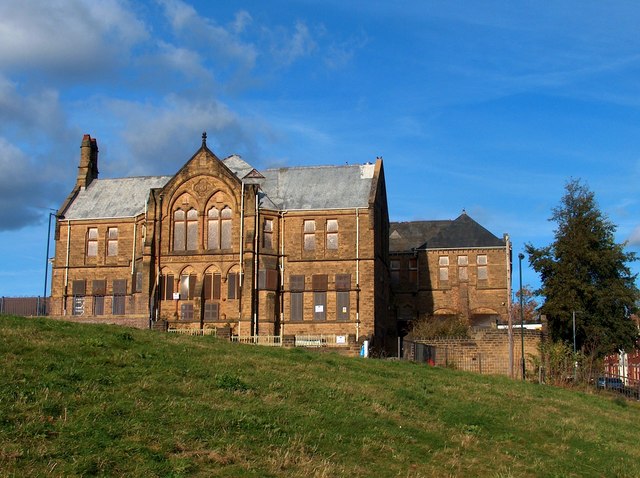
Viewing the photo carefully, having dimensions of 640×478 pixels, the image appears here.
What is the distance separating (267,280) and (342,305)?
5122mm

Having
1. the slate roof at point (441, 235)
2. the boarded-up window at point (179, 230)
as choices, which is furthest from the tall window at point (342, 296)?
the slate roof at point (441, 235)

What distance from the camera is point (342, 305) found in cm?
5262

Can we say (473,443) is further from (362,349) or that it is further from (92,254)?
(92,254)

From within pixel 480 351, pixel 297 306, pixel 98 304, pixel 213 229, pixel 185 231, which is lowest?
pixel 480 351

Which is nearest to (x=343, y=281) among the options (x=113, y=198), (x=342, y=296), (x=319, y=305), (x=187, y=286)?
(x=342, y=296)

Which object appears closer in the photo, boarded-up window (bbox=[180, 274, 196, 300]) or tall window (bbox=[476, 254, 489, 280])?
boarded-up window (bbox=[180, 274, 196, 300])

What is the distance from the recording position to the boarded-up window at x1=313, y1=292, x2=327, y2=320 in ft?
173

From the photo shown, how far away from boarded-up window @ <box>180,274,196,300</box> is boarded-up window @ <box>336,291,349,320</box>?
30.9 ft

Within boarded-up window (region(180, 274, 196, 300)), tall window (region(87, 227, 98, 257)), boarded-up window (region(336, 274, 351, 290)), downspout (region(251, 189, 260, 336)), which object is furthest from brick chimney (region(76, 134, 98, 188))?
boarded-up window (region(336, 274, 351, 290))

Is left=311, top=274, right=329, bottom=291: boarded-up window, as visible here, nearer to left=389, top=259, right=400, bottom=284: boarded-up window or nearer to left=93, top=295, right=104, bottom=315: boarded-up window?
left=93, top=295, right=104, bottom=315: boarded-up window

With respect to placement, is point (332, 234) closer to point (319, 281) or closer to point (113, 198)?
point (319, 281)

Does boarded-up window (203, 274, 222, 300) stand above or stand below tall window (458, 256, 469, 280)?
below

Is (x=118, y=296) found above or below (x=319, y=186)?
below

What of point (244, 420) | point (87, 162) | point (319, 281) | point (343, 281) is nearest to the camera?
point (244, 420)
